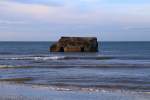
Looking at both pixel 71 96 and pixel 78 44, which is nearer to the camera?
pixel 71 96

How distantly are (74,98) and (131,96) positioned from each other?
10.0 ft

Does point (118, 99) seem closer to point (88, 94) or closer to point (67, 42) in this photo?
point (88, 94)

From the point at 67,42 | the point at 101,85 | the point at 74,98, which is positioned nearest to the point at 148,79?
the point at 101,85

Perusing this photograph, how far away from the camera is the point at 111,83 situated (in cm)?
3033

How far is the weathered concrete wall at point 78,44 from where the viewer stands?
94.6 meters

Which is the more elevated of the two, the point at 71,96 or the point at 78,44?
Answer: the point at 71,96

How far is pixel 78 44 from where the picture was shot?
96.3 metres

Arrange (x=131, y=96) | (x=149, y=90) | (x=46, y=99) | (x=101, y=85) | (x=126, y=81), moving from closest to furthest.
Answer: (x=46, y=99) < (x=131, y=96) < (x=149, y=90) < (x=101, y=85) < (x=126, y=81)

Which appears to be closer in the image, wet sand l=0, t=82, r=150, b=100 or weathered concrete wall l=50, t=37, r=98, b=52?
wet sand l=0, t=82, r=150, b=100

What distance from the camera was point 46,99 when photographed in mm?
20125

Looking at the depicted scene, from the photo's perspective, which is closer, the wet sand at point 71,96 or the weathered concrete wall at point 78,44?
the wet sand at point 71,96

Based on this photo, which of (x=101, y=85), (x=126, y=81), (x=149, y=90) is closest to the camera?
(x=149, y=90)

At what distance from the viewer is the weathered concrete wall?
310ft

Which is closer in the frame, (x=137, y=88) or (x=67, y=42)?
(x=137, y=88)
